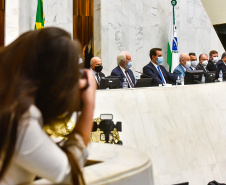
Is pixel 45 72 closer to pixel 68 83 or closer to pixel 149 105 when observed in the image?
pixel 68 83

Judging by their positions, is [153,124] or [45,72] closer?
[45,72]

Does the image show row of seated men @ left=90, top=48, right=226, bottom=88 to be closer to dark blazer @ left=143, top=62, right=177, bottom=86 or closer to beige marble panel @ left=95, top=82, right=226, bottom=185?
dark blazer @ left=143, top=62, right=177, bottom=86

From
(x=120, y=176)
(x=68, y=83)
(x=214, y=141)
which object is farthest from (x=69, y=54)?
(x=214, y=141)

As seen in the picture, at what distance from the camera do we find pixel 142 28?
1353 centimetres

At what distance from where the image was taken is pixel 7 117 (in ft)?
4.16

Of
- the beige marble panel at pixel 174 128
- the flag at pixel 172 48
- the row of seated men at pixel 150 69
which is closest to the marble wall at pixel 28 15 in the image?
the row of seated men at pixel 150 69

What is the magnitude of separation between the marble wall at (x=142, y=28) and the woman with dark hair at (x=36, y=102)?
36.3 ft

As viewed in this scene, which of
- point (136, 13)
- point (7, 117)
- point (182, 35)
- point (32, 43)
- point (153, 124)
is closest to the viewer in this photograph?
point (7, 117)

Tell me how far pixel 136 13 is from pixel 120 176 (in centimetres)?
1207

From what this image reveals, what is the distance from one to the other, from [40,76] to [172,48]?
12.7 meters

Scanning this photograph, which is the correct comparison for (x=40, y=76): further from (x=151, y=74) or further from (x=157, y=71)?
(x=157, y=71)

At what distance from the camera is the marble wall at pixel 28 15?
8.35 metres

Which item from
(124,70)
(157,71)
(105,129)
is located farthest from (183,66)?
(105,129)

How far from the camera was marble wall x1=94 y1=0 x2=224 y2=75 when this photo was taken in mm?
12555
